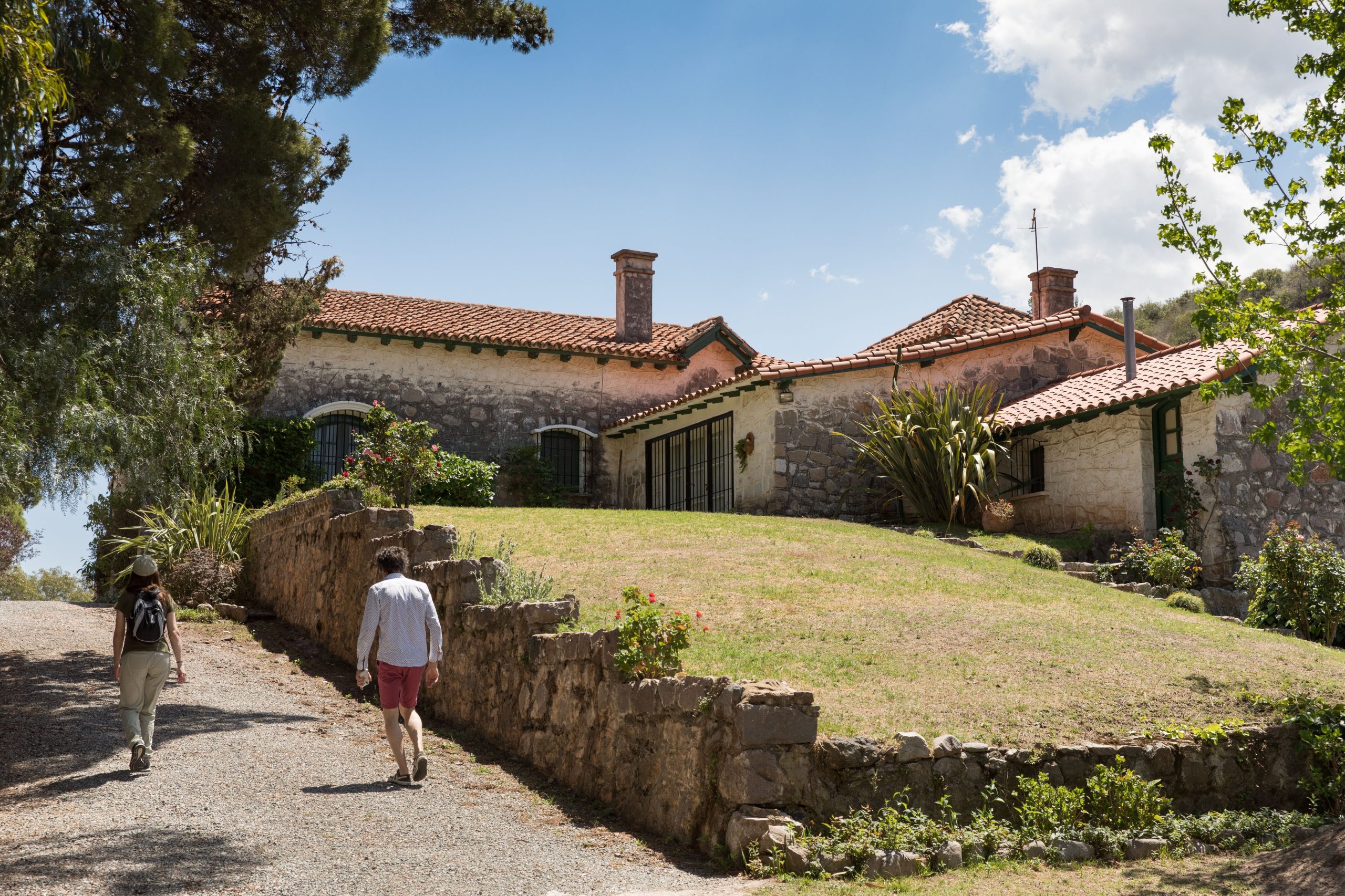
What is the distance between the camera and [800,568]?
39.2ft

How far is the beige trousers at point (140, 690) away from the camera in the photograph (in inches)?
300

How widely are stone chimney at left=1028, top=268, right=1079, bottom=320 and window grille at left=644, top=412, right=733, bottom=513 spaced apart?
24.2 feet

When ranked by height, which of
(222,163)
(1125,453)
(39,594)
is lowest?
(39,594)

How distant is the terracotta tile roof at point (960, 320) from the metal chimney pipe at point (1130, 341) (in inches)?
117

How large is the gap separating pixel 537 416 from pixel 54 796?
639 inches

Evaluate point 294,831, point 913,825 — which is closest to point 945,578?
point 913,825

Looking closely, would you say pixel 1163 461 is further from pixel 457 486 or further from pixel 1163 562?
pixel 457 486

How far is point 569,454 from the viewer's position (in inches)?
922

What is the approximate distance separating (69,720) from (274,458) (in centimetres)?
1088

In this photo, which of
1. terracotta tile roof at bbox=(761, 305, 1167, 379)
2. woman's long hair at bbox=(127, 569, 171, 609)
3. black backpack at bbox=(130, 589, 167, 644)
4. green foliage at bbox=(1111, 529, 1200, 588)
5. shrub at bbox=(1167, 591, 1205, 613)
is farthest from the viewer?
terracotta tile roof at bbox=(761, 305, 1167, 379)

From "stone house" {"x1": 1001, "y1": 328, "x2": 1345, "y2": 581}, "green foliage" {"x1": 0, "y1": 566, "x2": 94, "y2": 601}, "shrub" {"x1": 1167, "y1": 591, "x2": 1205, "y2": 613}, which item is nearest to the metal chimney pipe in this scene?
"stone house" {"x1": 1001, "y1": 328, "x2": 1345, "y2": 581}

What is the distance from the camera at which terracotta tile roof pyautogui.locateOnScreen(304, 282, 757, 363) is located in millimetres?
21812

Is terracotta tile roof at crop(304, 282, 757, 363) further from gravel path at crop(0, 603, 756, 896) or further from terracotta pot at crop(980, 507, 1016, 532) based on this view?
gravel path at crop(0, 603, 756, 896)

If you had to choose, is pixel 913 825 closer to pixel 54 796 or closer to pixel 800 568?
pixel 54 796
